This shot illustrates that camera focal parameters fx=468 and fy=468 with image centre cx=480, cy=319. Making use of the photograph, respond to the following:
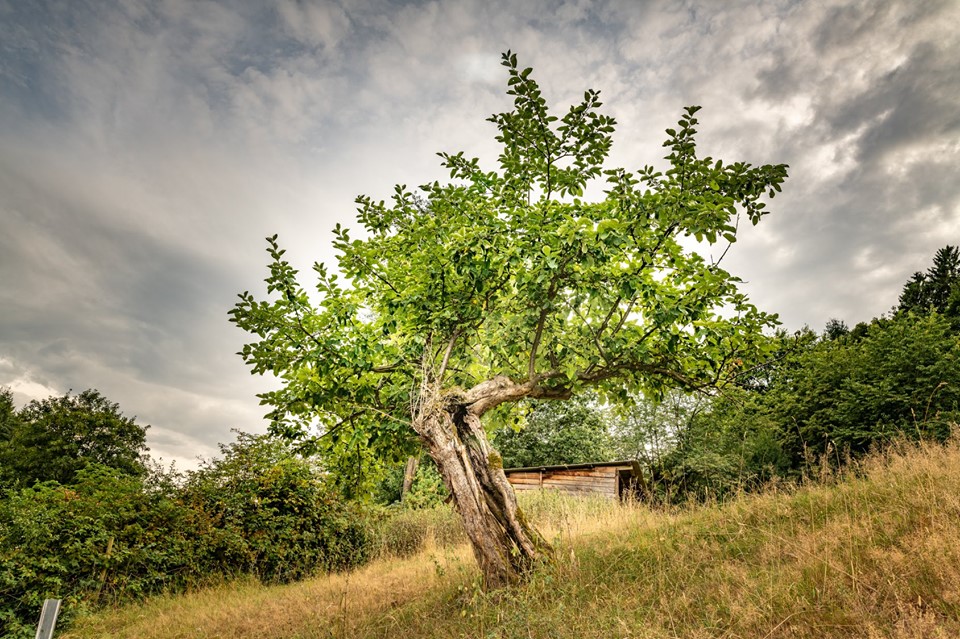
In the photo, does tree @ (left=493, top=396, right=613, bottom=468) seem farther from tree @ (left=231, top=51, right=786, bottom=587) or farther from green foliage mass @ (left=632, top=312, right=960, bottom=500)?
tree @ (left=231, top=51, right=786, bottom=587)

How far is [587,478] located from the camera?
20.0 metres

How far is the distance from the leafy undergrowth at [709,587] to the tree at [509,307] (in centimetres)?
109

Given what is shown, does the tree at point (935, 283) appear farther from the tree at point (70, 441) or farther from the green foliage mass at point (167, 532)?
the tree at point (70, 441)

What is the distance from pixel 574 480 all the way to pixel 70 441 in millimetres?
27715

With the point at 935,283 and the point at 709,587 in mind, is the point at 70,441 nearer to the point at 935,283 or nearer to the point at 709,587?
the point at 709,587

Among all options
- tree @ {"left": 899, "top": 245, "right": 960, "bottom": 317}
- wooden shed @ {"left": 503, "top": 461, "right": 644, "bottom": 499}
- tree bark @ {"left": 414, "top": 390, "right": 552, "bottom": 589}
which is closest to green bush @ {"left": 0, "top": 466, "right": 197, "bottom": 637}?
tree bark @ {"left": 414, "top": 390, "right": 552, "bottom": 589}

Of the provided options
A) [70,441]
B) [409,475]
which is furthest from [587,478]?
[70,441]

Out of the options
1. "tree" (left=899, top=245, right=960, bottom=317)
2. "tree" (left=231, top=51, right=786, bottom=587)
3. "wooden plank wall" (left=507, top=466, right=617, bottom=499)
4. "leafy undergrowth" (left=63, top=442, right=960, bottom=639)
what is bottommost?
"leafy undergrowth" (left=63, top=442, right=960, bottom=639)

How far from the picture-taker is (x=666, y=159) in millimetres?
4875

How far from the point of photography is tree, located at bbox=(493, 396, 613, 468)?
92.1 feet

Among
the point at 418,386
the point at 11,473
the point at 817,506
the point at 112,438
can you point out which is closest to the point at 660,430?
the point at 817,506

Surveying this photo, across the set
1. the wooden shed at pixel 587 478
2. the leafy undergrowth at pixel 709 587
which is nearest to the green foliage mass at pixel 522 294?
the leafy undergrowth at pixel 709 587

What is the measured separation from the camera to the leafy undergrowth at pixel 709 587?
3596mm

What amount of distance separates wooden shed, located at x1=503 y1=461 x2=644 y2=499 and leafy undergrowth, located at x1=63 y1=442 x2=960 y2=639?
10.4 meters
